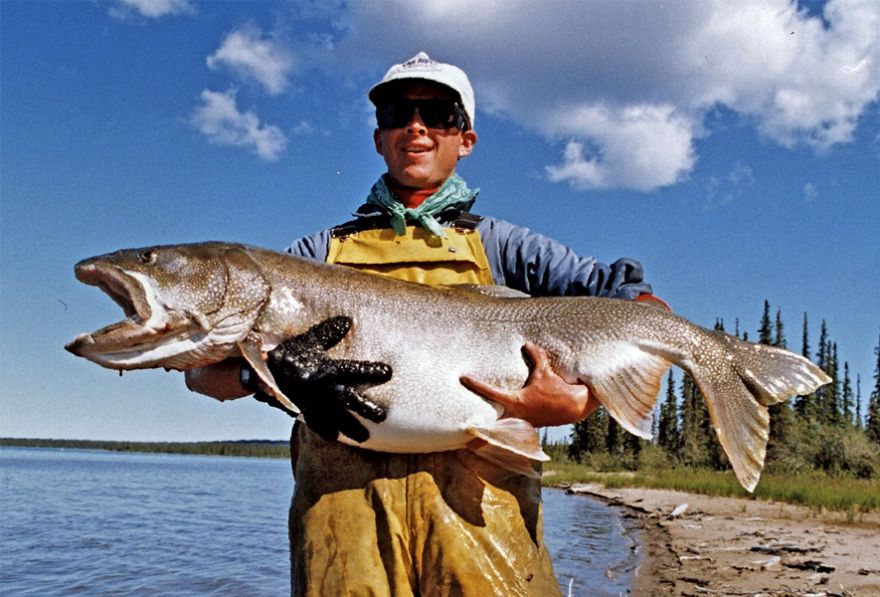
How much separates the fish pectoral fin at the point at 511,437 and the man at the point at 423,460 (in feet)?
0.31

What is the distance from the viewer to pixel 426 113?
14.8ft

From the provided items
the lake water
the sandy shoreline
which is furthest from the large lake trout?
the sandy shoreline

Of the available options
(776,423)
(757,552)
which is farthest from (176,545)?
(776,423)

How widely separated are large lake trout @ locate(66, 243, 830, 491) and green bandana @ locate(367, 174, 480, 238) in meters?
0.48

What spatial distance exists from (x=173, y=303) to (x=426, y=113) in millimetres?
1802

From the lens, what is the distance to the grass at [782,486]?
83.3 feet

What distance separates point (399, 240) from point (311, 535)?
5.19 feet

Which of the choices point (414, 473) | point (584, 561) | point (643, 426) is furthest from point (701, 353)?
point (584, 561)

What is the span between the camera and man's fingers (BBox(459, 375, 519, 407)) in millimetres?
3635

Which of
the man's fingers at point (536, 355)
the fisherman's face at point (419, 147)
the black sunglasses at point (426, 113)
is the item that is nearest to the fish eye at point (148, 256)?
the fisherman's face at point (419, 147)

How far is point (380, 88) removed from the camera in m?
4.54

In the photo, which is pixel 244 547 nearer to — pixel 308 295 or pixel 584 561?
pixel 584 561

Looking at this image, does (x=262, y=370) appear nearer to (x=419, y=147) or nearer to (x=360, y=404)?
(x=360, y=404)

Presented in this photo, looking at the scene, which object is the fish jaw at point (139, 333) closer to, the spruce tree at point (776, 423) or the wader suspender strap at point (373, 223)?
the wader suspender strap at point (373, 223)
